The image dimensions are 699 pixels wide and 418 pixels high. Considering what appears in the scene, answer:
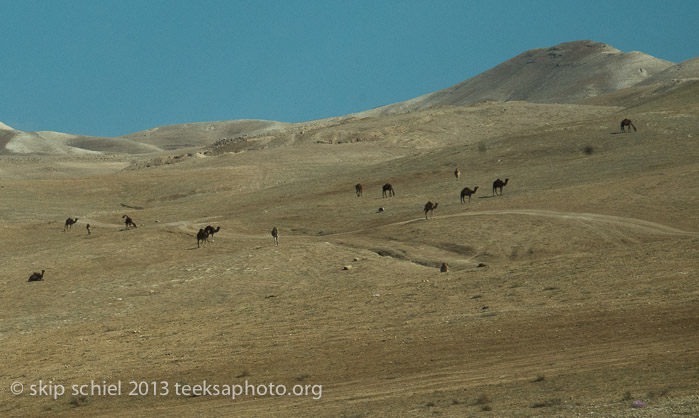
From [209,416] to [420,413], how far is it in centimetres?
401

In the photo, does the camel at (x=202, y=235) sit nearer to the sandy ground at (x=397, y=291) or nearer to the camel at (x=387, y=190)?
the sandy ground at (x=397, y=291)

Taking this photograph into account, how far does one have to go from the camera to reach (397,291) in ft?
84.1

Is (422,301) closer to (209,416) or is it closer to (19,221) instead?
(209,416)

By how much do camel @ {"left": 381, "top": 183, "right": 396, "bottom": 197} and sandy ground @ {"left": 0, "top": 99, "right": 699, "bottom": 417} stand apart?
918 mm

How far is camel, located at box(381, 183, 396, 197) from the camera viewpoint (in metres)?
50.5

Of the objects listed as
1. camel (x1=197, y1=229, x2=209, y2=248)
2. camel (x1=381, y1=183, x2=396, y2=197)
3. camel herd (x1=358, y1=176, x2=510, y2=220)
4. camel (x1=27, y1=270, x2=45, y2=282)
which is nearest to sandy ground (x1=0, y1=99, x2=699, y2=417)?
camel (x1=197, y1=229, x2=209, y2=248)

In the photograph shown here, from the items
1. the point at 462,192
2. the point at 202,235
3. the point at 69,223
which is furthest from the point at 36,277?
the point at 462,192

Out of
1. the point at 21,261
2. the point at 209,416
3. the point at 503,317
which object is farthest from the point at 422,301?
the point at 21,261

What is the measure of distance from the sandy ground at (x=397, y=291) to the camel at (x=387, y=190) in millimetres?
918

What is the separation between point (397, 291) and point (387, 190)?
89.6 feet

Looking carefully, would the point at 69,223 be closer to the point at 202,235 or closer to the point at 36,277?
the point at 202,235

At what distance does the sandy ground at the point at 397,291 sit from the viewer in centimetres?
1423

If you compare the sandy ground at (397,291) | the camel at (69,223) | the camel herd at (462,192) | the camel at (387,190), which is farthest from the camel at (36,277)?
the camel at (387,190)

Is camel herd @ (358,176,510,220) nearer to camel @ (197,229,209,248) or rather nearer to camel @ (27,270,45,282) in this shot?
camel @ (197,229,209,248)
